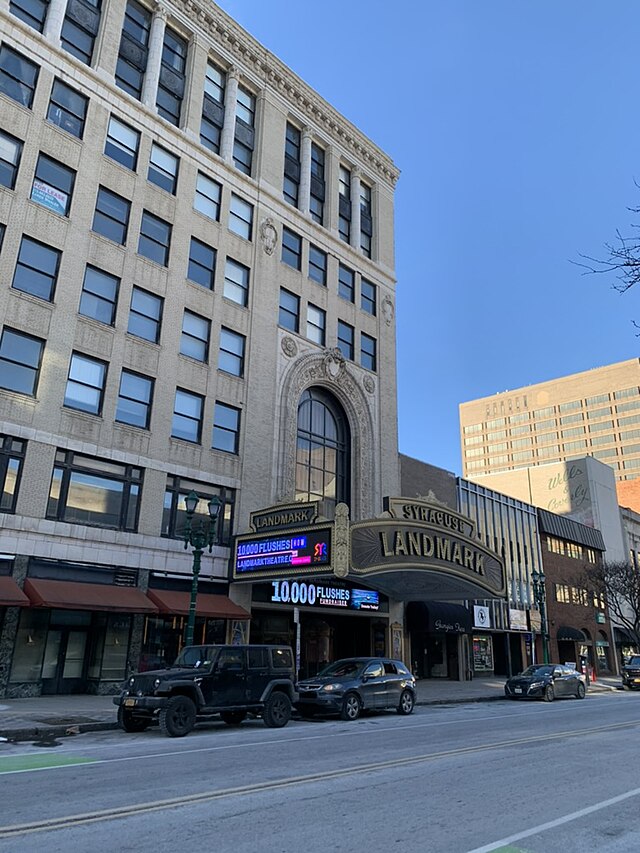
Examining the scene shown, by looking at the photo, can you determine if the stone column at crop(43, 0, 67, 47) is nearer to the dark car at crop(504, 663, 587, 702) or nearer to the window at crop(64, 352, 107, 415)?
the window at crop(64, 352, 107, 415)

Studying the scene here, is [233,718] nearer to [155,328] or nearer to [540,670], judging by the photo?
[155,328]

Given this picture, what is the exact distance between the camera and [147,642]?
23.0 metres

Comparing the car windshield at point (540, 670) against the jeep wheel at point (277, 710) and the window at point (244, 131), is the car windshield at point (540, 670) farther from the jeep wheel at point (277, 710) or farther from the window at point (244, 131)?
the window at point (244, 131)

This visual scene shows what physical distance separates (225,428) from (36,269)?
31.4 feet

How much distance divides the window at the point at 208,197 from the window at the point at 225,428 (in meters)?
9.04

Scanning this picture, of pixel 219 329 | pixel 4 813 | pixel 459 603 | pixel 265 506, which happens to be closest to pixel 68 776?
pixel 4 813

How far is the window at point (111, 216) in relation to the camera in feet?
84.1

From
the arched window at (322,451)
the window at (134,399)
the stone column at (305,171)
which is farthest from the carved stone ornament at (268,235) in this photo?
the window at (134,399)

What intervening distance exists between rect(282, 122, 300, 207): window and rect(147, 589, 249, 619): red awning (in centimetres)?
2093

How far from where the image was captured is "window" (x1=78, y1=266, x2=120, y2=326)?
24.4m

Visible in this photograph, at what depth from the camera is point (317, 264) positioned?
116 feet

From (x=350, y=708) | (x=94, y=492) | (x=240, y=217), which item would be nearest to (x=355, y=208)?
(x=240, y=217)

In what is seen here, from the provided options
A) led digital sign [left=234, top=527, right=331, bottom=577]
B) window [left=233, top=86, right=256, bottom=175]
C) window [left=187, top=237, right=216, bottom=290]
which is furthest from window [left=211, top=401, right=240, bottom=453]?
window [left=233, top=86, right=256, bottom=175]

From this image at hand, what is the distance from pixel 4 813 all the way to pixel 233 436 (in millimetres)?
21976
